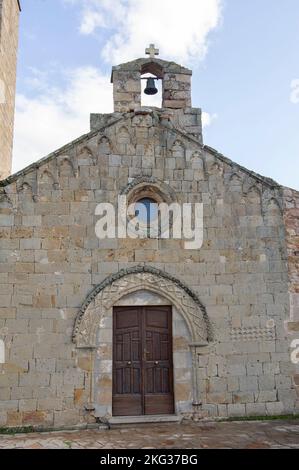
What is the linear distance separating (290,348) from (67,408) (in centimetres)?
442

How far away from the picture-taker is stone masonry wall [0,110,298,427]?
25.9 ft

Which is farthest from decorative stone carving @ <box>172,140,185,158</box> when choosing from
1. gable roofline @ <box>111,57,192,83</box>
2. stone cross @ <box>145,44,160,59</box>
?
stone cross @ <box>145,44,160,59</box>

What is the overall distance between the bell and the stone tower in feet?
11.6

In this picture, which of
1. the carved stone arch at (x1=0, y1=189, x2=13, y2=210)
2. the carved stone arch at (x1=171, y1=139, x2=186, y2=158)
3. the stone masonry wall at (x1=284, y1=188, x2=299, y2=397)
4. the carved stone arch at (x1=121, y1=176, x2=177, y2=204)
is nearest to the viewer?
the carved stone arch at (x1=0, y1=189, x2=13, y2=210)

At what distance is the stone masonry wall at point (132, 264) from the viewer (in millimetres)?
7883

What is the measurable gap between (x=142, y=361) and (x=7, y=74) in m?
7.87

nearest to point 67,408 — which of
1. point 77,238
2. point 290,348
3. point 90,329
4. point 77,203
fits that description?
point 90,329

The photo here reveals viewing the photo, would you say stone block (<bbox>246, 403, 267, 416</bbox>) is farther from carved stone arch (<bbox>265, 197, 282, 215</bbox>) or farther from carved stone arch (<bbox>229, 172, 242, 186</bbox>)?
carved stone arch (<bbox>229, 172, 242, 186</bbox>)

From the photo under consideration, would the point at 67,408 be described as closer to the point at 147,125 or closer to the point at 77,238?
the point at 77,238

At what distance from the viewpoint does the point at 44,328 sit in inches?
315

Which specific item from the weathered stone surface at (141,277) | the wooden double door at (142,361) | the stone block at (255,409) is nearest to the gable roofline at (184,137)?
the weathered stone surface at (141,277)

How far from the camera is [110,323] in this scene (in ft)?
27.0

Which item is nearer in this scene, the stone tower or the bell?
the bell
